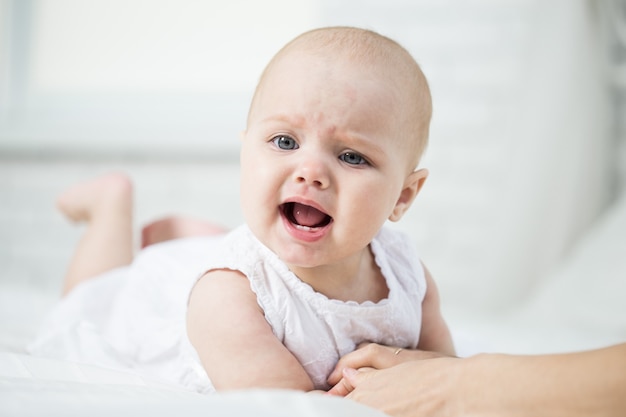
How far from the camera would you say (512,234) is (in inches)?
72.2

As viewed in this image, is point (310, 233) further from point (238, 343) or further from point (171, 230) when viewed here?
point (171, 230)

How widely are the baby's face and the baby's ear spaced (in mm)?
87

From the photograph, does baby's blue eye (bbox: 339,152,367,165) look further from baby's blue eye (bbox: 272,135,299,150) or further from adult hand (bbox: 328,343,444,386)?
adult hand (bbox: 328,343,444,386)

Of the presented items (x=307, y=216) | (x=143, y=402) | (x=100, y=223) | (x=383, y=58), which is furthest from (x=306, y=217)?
(x=100, y=223)

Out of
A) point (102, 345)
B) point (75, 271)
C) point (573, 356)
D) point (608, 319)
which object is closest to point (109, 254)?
point (75, 271)

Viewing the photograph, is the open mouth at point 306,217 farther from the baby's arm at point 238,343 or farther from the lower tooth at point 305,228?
the baby's arm at point 238,343

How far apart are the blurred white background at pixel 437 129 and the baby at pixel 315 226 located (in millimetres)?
385

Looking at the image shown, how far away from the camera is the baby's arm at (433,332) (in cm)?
102

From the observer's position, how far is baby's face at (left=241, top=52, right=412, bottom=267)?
30.7 inches

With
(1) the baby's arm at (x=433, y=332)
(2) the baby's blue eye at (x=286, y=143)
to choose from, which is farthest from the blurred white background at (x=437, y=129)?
(2) the baby's blue eye at (x=286, y=143)

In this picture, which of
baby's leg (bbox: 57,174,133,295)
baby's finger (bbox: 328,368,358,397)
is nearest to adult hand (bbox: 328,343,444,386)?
baby's finger (bbox: 328,368,358,397)

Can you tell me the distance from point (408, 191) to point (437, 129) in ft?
3.83

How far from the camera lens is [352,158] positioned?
81 cm

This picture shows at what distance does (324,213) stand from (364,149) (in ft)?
0.30
